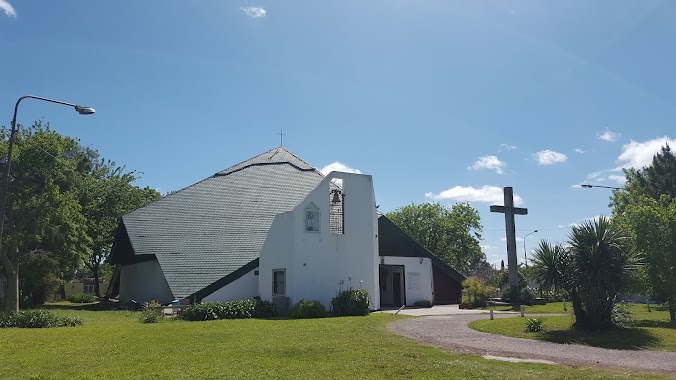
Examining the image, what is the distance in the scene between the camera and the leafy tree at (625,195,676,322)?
1780cm

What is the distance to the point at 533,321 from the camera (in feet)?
48.7

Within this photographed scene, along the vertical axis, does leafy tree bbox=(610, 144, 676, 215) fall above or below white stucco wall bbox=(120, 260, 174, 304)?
above

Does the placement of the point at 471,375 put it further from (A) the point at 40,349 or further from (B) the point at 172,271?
(B) the point at 172,271

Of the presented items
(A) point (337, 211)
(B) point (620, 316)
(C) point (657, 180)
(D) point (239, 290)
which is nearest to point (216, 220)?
(D) point (239, 290)

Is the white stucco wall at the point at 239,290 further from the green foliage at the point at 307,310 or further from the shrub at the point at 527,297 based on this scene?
the shrub at the point at 527,297

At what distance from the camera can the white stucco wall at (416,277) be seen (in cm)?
3039

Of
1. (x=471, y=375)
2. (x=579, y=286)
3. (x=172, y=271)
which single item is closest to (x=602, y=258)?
(x=579, y=286)

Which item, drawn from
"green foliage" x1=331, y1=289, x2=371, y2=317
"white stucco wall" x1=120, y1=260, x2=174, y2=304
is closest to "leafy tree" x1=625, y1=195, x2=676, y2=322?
"green foliage" x1=331, y1=289, x2=371, y2=317

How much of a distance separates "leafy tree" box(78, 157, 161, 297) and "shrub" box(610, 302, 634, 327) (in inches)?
1345

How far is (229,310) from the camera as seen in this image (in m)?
21.3

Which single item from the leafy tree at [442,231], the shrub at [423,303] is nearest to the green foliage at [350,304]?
the shrub at [423,303]

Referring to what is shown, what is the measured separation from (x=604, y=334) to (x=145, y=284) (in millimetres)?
25116

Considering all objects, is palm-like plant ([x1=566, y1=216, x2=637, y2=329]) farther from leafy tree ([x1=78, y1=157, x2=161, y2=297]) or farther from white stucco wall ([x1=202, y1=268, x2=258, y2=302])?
leafy tree ([x1=78, y1=157, x2=161, y2=297])

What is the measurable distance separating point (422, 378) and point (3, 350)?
379 inches
